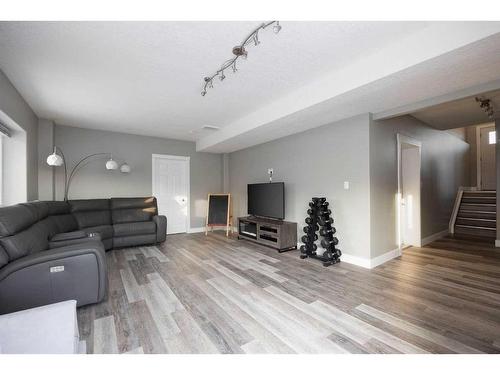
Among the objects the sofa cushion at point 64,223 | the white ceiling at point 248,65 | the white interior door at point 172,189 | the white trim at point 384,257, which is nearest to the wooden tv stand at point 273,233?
the white trim at point 384,257

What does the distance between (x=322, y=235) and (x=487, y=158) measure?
7257 millimetres

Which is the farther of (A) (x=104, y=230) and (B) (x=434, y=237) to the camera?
A: (B) (x=434, y=237)

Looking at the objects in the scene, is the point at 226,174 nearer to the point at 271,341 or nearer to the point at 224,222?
the point at 224,222

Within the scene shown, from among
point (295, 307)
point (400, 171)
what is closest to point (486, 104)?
point (400, 171)

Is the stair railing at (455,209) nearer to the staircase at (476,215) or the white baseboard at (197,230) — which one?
the staircase at (476,215)

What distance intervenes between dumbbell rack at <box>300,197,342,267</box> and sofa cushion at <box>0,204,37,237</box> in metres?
3.46

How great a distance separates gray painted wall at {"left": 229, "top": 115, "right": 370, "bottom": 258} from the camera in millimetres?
3191

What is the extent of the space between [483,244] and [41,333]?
6.37 meters

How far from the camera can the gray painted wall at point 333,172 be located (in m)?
3.19

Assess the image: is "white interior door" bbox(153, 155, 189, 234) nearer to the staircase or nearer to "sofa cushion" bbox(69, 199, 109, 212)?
"sofa cushion" bbox(69, 199, 109, 212)

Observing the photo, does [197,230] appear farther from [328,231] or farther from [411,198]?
[411,198]

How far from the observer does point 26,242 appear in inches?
82.0
